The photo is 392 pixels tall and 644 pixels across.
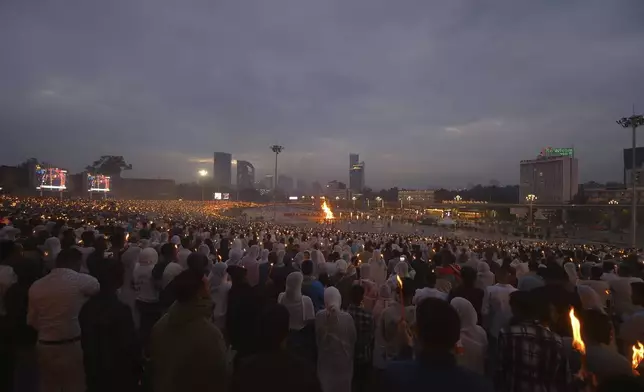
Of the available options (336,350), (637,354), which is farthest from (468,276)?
(336,350)

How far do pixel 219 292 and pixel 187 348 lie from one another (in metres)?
2.99

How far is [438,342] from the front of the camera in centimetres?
226

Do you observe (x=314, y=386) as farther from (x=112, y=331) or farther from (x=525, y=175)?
(x=525, y=175)

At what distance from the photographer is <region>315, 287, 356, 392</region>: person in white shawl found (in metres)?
4.31

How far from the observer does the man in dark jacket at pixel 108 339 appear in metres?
3.77

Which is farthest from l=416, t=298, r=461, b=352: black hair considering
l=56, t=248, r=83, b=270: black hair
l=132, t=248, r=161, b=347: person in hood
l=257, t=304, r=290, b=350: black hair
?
l=132, t=248, r=161, b=347: person in hood

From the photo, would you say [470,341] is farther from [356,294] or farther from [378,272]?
[378,272]

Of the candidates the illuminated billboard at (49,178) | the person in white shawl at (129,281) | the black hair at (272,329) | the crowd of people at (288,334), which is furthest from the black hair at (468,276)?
the illuminated billboard at (49,178)

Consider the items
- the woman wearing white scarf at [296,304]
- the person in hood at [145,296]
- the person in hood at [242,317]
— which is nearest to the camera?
the person in hood at [242,317]

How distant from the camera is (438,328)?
2.28 m

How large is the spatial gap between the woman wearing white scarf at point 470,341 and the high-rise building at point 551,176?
150 metres

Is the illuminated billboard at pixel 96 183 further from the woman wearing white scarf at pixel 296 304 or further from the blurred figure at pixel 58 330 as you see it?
the woman wearing white scarf at pixel 296 304

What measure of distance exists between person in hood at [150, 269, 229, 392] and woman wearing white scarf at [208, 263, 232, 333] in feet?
8.25

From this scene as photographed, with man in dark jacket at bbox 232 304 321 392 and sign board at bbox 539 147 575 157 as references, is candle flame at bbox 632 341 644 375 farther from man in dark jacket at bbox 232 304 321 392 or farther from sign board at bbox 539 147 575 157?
sign board at bbox 539 147 575 157
